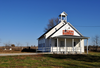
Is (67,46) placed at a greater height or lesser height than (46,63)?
greater

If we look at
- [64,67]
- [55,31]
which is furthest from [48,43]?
[64,67]

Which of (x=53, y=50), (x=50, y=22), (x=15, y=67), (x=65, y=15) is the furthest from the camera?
(x=50, y=22)

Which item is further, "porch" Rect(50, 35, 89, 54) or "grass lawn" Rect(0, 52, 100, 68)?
"porch" Rect(50, 35, 89, 54)

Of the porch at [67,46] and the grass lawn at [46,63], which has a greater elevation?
the porch at [67,46]

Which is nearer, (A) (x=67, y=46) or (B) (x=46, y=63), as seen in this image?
(B) (x=46, y=63)

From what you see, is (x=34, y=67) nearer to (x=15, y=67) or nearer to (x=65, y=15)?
(x=15, y=67)

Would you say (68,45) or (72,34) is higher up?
(72,34)

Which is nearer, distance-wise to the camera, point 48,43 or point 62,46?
point 62,46

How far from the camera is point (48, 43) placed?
31.8m

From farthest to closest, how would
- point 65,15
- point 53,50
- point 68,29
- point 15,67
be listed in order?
point 65,15 → point 68,29 → point 53,50 → point 15,67

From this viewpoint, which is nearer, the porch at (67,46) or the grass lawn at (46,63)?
the grass lawn at (46,63)

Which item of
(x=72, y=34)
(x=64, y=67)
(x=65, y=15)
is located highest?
(x=65, y=15)

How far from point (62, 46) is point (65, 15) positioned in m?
Result: 8.60

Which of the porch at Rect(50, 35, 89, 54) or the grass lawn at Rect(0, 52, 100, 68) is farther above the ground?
the porch at Rect(50, 35, 89, 54)
